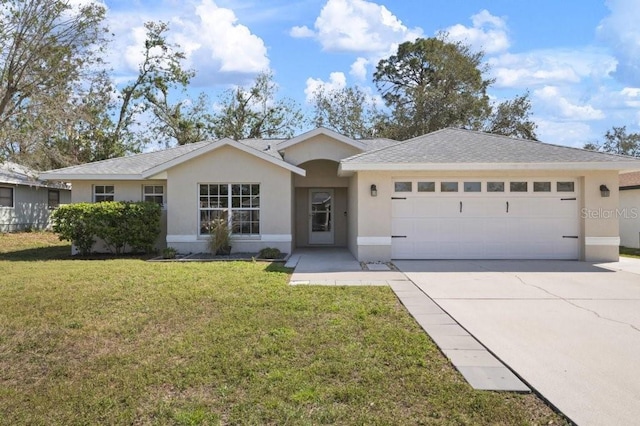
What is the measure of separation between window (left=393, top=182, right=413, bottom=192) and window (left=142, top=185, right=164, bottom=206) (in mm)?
8105

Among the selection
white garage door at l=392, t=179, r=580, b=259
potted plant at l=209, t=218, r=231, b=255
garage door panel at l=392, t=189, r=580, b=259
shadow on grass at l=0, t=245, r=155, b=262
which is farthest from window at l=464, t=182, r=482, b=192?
shadow on grass at l=0, t=245, r=155, b=262

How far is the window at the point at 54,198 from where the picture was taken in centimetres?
2662

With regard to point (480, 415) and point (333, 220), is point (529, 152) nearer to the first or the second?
point (333, 220)

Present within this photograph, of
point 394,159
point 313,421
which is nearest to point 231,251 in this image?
point 394,159

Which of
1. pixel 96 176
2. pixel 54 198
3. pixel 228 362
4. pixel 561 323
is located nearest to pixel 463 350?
pixel 561 323

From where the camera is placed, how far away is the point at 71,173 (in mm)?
15008

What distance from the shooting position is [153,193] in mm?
15609

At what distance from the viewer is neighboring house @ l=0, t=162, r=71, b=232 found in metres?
23.2

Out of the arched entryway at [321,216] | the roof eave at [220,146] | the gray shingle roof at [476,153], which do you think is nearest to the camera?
the gray shingle roof at [476,153]

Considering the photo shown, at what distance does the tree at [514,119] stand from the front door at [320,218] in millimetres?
18816

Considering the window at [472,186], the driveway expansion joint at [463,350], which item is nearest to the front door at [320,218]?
the window at [472,186]

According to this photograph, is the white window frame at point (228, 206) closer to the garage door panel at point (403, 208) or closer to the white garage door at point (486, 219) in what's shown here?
the garage door panel at point (403, 208)

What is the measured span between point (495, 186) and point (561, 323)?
6935mm

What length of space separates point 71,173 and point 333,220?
9.12 metres
